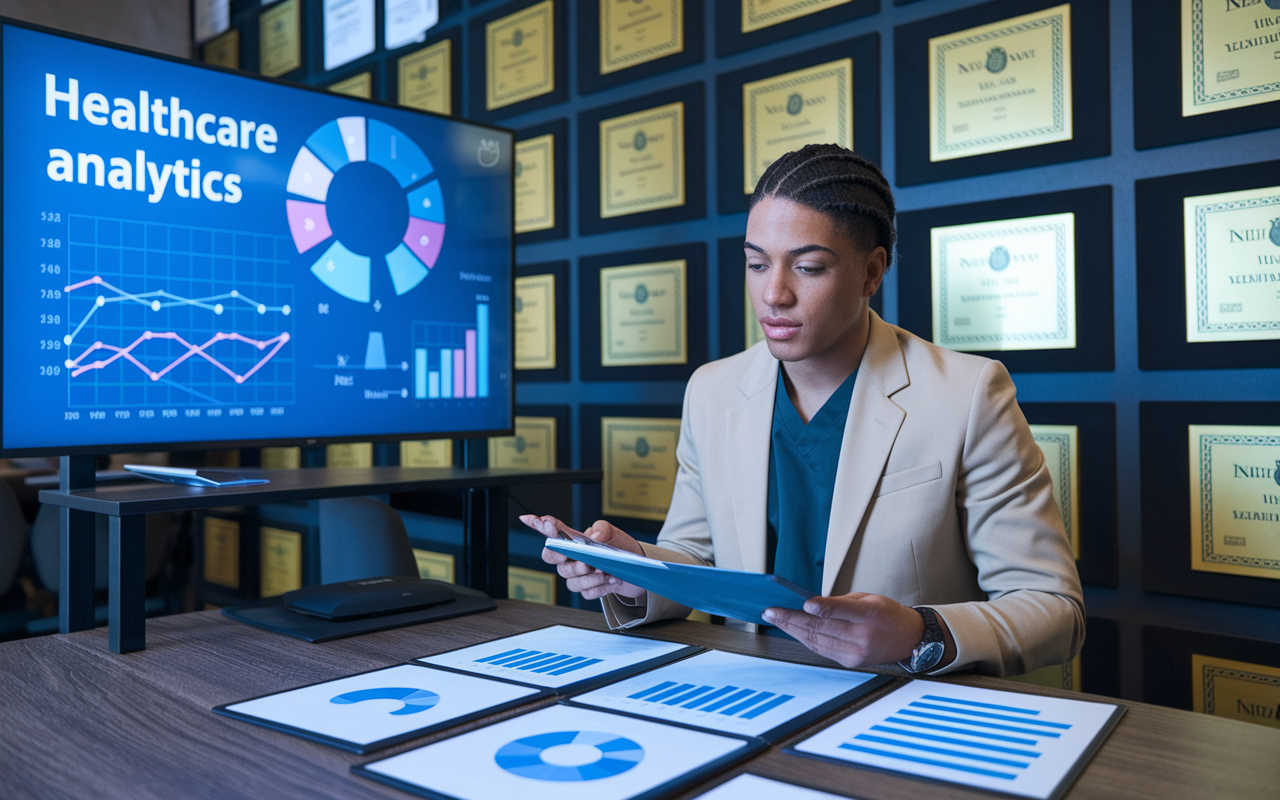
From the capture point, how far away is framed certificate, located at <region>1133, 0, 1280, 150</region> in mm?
1341

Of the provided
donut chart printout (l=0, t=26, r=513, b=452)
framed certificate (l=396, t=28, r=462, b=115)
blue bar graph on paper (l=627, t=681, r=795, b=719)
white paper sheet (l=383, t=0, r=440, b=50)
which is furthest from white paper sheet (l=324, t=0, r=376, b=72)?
blue bar graph on paper (l=627, t=681, r=795, b=719)

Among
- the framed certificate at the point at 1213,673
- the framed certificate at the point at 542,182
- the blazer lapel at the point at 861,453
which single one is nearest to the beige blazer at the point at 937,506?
the blazer lapel at the point at 861,453

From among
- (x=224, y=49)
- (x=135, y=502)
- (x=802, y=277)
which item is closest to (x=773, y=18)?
(x=802, y=277)

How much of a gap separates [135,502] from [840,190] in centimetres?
102

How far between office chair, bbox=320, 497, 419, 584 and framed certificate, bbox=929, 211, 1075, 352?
110cm

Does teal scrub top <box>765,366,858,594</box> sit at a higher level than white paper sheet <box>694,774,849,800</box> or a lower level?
higher

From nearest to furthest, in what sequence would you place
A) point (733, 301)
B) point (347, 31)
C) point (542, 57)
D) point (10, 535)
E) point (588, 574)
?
point (588, 574) < point (733, 301) < point (10, 535) < point (542, 57) < point (347, 31)

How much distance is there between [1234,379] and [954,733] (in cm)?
96

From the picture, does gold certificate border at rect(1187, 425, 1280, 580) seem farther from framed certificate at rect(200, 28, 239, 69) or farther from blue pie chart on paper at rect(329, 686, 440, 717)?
framed certificate at rect(200, 28, 239, 69)

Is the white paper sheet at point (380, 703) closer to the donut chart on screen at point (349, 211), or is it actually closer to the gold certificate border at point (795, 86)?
the donut chart on screen at point (349, 211)

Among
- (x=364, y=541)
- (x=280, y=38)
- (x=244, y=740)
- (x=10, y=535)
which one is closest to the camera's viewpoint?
(x=244, y=740)

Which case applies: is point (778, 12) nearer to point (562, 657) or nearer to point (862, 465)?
point (862, 465)

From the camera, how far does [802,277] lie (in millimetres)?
1236

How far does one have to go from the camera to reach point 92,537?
4.09ft
